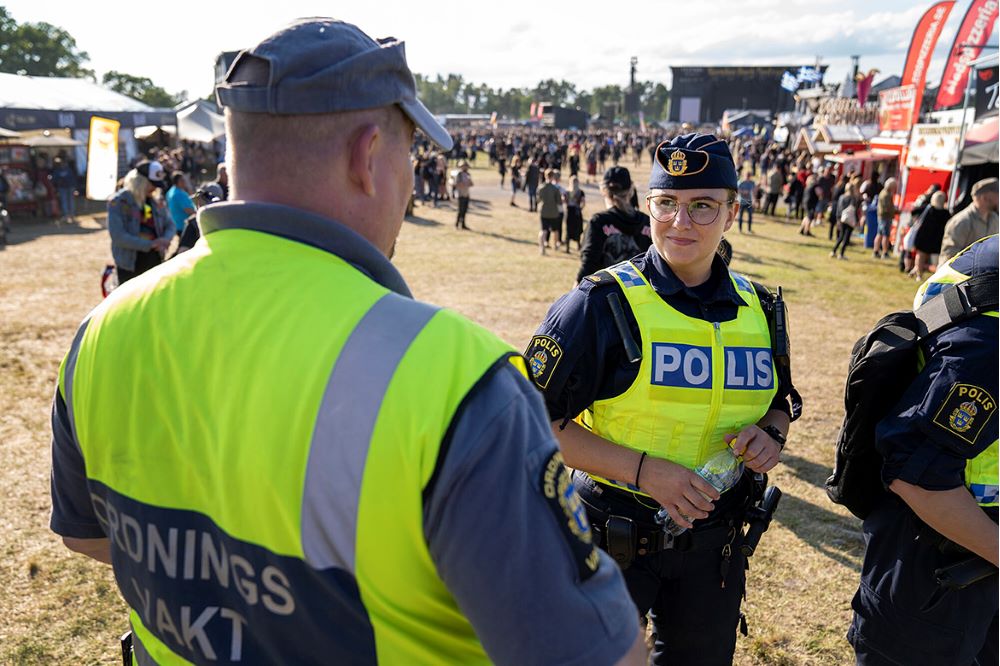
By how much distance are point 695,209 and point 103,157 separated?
1374 cm

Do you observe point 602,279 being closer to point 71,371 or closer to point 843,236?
point 71,371

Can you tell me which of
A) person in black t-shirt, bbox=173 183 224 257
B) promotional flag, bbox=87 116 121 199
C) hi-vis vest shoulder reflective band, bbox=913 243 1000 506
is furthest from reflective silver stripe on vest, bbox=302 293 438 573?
promotional flag, bbox=87 116 121 199

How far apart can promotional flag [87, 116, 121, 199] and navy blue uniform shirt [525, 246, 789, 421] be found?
1284cm

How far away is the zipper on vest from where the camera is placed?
2314 mm

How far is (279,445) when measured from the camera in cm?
97

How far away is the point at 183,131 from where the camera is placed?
2695cm

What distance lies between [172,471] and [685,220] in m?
1.94

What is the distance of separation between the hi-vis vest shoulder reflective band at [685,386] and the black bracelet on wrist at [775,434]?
0.10 metres

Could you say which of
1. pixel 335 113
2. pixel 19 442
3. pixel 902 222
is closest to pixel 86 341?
pixel 335 113

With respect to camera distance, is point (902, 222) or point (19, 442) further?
point (902, 222)

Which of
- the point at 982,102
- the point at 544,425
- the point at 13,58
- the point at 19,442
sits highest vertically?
the point at 13,58

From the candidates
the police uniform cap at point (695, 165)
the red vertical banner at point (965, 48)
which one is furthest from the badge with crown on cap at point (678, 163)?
the red vertical banner at point (965, 48)

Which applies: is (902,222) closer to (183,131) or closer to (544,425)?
(544,425)

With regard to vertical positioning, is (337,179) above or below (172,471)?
above
